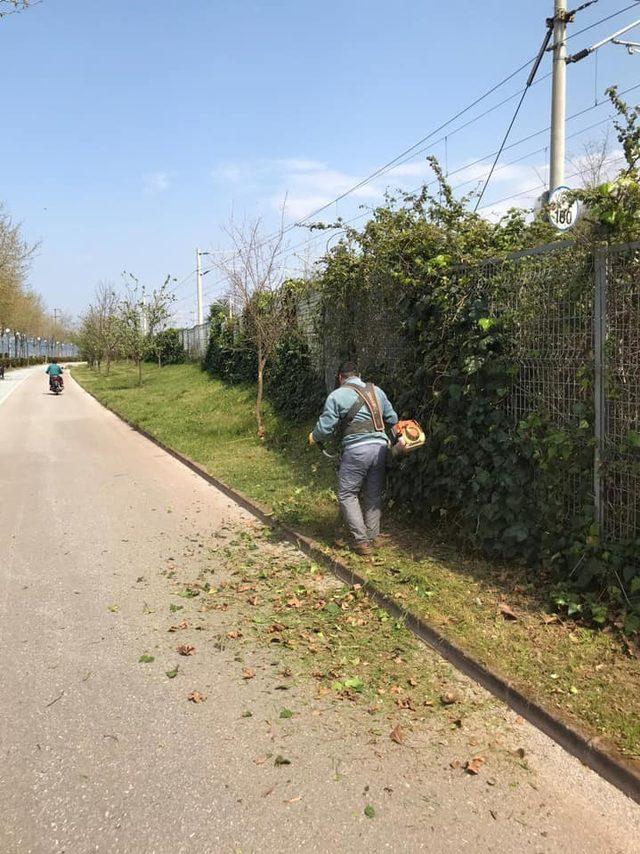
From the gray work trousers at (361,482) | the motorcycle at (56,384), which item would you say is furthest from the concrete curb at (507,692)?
the motorcycle at (56,384)

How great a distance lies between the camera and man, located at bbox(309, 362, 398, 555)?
19.7 ft

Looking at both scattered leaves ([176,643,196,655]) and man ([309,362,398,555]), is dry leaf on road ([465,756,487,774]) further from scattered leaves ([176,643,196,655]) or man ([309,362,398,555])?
man ([309,362,398,555])

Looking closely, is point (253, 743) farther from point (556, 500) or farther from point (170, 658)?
point (556, 500)

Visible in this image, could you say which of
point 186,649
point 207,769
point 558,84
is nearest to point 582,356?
point 186,649

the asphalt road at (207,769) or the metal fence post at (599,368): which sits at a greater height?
the metal fence post at (599,368)

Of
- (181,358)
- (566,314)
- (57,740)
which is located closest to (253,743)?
(57,740)

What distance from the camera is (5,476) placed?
441 inches

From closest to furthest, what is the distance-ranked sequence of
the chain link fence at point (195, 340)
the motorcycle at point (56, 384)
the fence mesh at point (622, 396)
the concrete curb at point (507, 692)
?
the concrete curb at point (507, 692), the fence mesh at point (622, 396), the chain link fence at point (195, 340), the motorcycle at point (56, 384)

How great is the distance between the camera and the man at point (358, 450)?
6.02m

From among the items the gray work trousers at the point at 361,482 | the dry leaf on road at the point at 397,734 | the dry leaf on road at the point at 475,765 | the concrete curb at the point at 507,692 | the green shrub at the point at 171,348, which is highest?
the green shrub at the point at 171,348

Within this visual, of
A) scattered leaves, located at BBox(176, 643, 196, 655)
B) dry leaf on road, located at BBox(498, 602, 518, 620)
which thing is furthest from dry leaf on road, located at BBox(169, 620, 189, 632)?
dry leaf on road, located at BBox(498, 602, 518, 620)

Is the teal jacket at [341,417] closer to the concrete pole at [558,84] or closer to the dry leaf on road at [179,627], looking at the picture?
the dry leaf on road at [179,627]

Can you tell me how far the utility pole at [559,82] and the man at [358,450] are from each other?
6.21m

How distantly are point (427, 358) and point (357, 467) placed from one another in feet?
4.05
